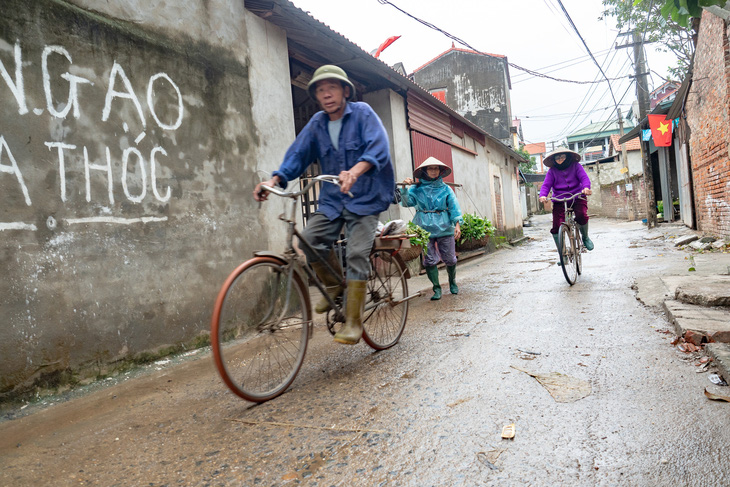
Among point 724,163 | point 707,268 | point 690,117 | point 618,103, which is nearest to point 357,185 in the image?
point 707,268

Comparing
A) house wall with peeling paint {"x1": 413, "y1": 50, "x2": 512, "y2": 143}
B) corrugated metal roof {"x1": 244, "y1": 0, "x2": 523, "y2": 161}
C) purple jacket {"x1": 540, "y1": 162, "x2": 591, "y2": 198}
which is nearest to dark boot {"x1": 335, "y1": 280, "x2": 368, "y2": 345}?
corrugated metal roof {"x1": 244, "y1": 0, "x2": 523, "y2": 161}

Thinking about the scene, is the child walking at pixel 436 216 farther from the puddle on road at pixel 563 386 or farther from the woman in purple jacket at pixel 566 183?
the puddle on road at pixel 563 386

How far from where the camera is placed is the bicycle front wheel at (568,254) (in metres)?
6.07

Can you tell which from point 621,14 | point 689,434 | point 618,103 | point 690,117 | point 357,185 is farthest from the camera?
point 618,103

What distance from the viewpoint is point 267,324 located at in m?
2.87

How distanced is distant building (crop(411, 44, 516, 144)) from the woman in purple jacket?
24.2 meters

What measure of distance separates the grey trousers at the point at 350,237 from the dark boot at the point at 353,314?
60mm

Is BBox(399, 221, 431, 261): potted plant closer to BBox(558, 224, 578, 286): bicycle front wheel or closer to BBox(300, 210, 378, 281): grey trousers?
BBox(558, 224, 578, 286): bicycle front wheel

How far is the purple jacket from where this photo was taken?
6637 millimetres

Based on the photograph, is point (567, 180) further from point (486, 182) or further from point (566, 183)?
point (486, 182)

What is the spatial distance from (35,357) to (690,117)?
14.0 meters

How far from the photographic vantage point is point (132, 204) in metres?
3.75

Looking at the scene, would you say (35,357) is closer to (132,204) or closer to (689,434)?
(132,204)

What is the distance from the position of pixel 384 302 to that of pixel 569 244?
359cm
